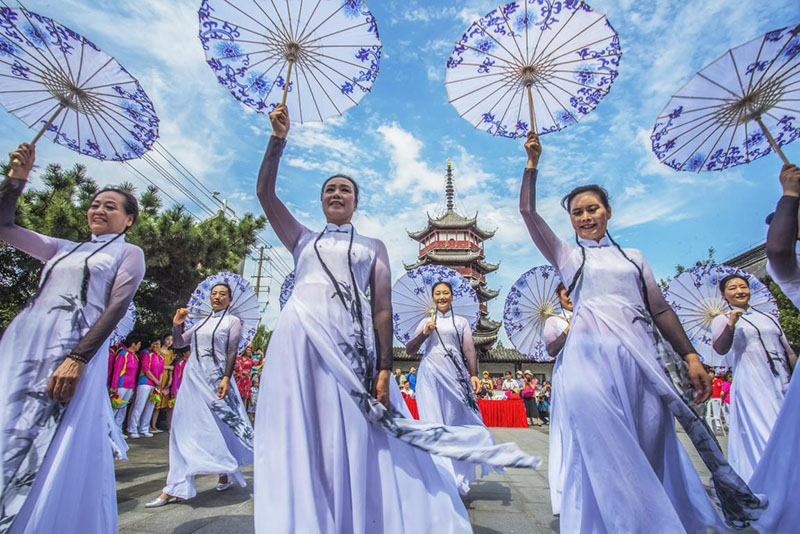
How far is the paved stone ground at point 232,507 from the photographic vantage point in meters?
2.89

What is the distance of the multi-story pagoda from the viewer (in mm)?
37188

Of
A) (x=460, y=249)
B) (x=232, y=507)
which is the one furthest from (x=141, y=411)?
(x=460, y=249)

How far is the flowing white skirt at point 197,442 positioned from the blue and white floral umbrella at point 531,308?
337 centimetres

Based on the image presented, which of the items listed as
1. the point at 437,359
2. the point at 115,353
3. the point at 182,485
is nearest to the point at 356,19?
the point at 437,359

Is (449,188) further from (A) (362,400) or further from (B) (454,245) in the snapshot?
(A) (362,400)

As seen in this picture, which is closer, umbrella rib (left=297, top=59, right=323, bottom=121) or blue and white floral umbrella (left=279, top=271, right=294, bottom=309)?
umbrella rib (left=297, top=59, right=323, bottom=121)

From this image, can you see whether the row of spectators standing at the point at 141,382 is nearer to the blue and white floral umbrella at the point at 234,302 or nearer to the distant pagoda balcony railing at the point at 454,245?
the blue and white floral umbrella at the point at 234,302

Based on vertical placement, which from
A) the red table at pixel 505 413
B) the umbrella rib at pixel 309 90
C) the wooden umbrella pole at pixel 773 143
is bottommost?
the red table at pixel 505 413

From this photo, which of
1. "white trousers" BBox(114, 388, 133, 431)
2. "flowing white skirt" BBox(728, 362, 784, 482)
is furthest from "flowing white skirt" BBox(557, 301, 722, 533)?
"white trousers" BBox(114, 388, 133, 431)

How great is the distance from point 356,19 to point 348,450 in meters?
2.56

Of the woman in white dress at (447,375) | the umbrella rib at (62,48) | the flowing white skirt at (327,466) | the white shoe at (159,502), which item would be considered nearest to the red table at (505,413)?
the woman in white dress at (447,375)

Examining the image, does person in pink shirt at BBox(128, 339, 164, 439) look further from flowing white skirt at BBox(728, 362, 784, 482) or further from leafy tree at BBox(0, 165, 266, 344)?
flowing white skirt at BBox(728, 362, 784, 482)

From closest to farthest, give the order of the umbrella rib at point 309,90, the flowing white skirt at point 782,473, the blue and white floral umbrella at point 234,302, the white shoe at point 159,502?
the flowing white skirt at point 782,473 < the umbrella rib at point 309,90 < the white shoe at point 159,502 < the blue and white floral umbrella at point 234,302

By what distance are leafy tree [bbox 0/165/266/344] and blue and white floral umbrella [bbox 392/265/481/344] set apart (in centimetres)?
774
